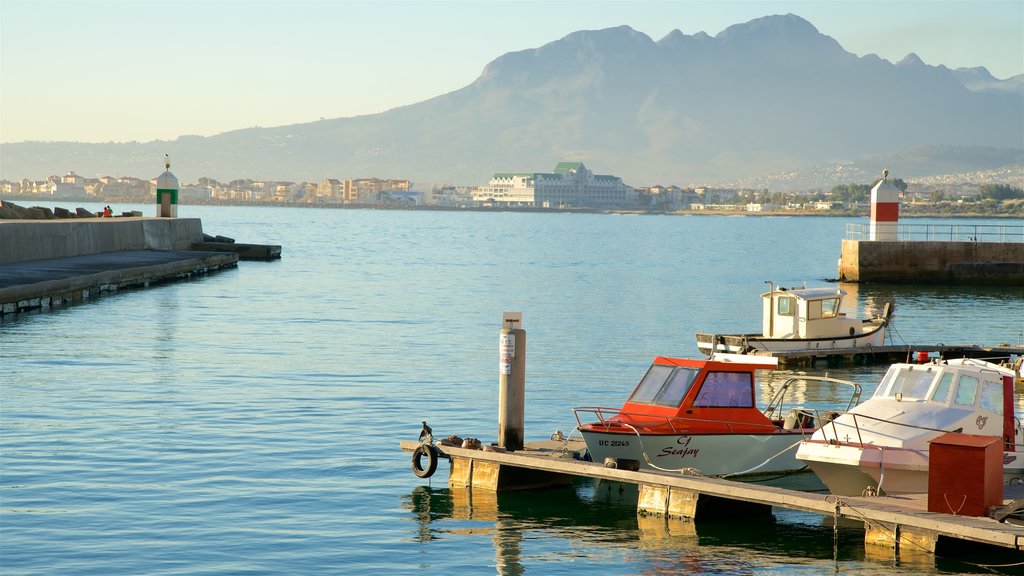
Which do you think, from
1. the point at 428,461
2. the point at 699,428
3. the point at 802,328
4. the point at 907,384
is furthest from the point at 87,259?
the point at 907,384

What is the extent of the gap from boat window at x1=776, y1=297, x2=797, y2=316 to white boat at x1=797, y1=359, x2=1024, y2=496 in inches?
643

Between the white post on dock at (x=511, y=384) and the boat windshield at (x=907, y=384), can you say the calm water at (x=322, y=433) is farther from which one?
the boat windshield at (x=907, y=384)

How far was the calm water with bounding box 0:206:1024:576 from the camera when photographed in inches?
632

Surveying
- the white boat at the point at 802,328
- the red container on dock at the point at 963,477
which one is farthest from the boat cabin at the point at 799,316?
the red container on dock at the point at 963,477

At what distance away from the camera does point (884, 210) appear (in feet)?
217

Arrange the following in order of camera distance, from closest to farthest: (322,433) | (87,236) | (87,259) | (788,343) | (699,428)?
(699,428), (322,433), (788,343), (87,259), (87,236)

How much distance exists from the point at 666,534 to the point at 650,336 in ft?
88.4

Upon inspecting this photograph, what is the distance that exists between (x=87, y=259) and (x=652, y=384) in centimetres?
4512

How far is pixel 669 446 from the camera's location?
18547 mm

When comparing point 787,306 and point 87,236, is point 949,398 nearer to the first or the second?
point 787,306

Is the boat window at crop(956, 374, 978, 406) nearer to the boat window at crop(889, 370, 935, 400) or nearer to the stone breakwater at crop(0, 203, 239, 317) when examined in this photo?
the boat window at crop(889, 370, 935, 400)

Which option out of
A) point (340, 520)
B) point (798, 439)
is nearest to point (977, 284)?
point (798, 439)

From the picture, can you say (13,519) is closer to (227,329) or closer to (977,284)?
(227,329)

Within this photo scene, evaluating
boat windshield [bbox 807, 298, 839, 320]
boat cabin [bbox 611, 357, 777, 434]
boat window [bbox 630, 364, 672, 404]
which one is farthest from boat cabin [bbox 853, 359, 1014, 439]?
boat windshield [bbox 807, 298, 839, 320]
